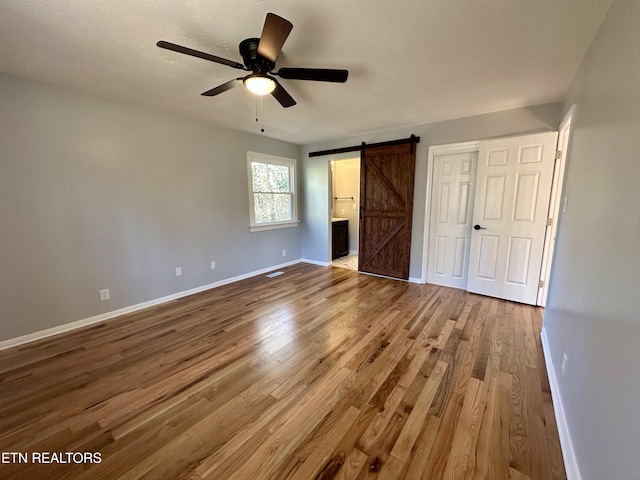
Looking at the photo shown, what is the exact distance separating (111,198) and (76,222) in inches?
16.2

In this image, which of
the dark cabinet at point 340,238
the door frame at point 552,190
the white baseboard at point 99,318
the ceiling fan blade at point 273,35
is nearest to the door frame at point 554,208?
the door frame at point 552,190

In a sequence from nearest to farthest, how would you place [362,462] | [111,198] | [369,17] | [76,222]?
[362,462] < [369,17] < [76,222] < [111,198]

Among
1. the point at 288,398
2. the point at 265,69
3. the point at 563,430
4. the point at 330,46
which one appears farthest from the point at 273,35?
the point at 563,430

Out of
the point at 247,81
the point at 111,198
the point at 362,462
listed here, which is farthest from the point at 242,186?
the point at 362,462

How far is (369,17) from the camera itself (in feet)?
5.21

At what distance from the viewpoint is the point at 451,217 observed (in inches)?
152

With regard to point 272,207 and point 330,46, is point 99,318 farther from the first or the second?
point 330,46

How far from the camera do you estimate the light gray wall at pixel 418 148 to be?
3.14 meters

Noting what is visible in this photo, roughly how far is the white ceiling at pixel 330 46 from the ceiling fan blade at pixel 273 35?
159 millimetres

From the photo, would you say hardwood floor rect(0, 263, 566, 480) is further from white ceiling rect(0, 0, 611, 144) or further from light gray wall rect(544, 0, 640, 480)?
white ceiling rect(0, 0, 611, 144)

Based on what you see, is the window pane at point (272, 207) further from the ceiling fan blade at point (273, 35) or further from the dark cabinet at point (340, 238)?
the ceiling fan blade at point (273, 35)

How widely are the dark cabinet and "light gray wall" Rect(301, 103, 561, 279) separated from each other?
42cm

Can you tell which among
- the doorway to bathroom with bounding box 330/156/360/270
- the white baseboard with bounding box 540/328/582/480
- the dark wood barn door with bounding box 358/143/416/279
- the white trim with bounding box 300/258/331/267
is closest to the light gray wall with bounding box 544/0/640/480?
the white baseboard with bounding box 540/328/582/480

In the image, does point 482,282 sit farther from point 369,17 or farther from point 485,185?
point 369,17
